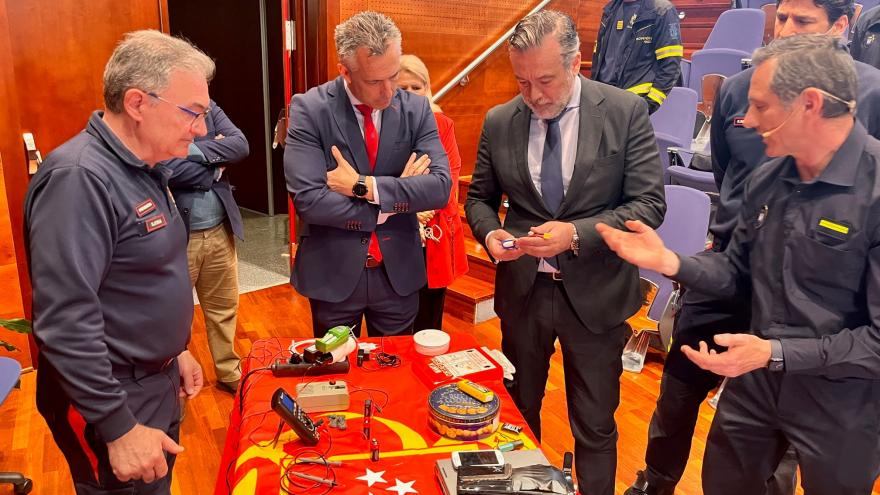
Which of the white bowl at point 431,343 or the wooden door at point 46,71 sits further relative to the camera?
the wooden door at point 46,71

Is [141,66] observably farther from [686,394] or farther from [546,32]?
[686,394]

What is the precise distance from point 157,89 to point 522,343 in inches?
55.1

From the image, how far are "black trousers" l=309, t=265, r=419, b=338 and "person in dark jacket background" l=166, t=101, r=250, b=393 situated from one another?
2.90ft

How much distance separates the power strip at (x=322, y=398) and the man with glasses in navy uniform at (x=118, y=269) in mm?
336

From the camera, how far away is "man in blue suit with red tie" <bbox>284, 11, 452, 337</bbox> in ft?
6.73

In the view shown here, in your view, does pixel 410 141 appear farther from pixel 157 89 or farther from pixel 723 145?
pixel 723 145

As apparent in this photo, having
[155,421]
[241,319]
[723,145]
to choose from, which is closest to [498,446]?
[155,421]

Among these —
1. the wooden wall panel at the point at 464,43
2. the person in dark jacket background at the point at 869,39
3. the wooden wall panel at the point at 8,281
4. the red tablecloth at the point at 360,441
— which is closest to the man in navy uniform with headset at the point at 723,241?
the red tablecloth at the point at 360,441

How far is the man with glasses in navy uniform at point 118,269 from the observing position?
1.31 meters

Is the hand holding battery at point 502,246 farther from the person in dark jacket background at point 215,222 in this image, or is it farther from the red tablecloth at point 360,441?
the person in dark jacket background at point 215,222

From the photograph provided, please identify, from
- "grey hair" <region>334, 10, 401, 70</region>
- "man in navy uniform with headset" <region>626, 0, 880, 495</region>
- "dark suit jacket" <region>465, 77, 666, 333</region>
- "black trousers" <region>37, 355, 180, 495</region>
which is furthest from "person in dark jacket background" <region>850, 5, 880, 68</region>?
"black trousers" <region>37, 355, 180, 495</region>

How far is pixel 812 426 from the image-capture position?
1.63m

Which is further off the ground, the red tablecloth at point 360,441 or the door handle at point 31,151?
the door handle at point 31,151

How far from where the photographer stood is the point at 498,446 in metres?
1.60
